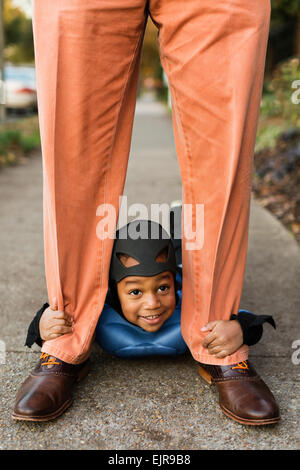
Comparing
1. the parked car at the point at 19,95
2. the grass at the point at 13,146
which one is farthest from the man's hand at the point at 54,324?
the parked car at the point at 19,95

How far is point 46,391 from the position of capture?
5.10 ft

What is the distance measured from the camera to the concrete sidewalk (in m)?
1.46

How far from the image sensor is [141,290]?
5.87 ft

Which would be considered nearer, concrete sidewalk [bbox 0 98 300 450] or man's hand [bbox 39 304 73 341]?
concrete sidewalk [bbox 0 98 300 450]

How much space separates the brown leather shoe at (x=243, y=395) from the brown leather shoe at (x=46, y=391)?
48cm

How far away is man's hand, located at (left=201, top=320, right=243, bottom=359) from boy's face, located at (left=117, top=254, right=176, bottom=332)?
21 centimetres

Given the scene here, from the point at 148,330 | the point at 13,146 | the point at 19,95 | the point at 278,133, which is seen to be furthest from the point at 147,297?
the point at 19,95

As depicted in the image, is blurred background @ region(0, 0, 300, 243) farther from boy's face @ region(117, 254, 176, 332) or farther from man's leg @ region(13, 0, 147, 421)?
boy's face @ region(117, 254, 176, 332)

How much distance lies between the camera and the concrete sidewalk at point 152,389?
57.7 inches

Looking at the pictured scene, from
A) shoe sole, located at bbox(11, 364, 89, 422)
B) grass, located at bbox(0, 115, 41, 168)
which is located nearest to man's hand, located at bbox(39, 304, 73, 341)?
shoe sole, located at bbox(11, 364, 89, 422)

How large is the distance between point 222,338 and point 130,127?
768 millimetres

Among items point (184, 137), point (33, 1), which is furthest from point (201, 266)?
point (33, 1)

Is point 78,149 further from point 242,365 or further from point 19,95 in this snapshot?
point 19,95
